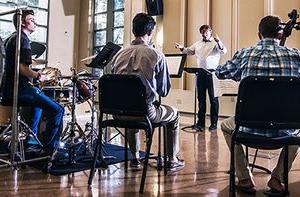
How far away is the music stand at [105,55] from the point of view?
349 cm

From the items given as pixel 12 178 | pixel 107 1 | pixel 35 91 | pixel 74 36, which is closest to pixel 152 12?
pixel 107 1

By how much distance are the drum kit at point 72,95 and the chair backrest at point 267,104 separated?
1677mm

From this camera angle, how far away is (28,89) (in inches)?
121

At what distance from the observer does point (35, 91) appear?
121 inches

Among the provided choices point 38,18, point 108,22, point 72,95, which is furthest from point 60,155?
point 38,18

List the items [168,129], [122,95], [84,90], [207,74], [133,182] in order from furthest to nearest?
[207,74], [84,90], [168,129], [133,182], [122,95]

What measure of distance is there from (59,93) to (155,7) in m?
4.37

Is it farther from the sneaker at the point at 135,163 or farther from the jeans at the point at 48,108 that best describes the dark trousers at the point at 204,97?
the jeans at the point at 48,108


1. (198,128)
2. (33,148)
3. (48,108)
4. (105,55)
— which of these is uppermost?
(105,55)

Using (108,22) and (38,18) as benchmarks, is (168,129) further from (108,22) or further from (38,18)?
(38,18)

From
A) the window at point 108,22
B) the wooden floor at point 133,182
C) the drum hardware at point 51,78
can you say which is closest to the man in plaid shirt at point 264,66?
the wooden floor at point 133,182

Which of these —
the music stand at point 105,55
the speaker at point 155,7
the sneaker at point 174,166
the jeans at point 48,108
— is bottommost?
the sneaker at point 174,166

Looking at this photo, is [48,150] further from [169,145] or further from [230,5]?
[230,5]

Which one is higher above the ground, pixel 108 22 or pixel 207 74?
pixel 108 22
